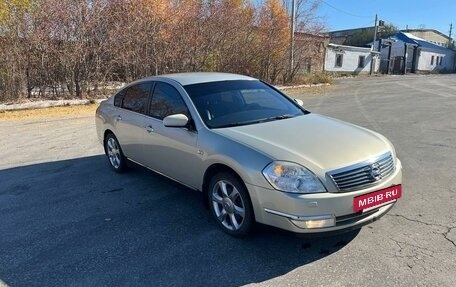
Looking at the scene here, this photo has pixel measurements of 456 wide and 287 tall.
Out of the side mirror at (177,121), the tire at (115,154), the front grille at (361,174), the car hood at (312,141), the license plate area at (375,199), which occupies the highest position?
the side mirror at (177,121)

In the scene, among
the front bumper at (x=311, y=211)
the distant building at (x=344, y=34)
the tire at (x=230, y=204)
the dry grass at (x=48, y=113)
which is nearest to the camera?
the front bumper at (x=311, y=211)

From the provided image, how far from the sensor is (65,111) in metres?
12.1

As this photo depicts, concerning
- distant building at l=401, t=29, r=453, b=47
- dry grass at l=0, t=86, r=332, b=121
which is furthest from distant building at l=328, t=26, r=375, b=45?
dry grass at l=0, t=86, r=332, b=121

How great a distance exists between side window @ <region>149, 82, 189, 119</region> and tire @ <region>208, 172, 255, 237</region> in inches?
36.6

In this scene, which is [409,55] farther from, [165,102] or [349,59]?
[165,102]

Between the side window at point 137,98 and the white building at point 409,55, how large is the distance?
45.8 m

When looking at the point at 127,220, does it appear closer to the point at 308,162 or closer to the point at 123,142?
the point at 123,142

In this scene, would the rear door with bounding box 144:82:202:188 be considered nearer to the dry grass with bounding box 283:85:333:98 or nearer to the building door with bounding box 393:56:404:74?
the dry grass with bounding box 283:85:333:98

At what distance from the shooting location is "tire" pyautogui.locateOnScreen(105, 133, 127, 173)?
18.0 ft

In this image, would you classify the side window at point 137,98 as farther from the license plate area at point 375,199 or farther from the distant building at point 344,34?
the distant building at point 344,34

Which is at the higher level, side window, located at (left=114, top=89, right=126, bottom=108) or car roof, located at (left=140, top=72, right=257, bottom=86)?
car roof, located at (left=140, top=72, right=257, bottom=86)

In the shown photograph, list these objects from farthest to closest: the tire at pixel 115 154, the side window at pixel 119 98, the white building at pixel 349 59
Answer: the white building at pixel 349 59 < the side window at pixel 119 98 < the tire at pixel 115 154

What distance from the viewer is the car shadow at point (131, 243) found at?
2.99 metres

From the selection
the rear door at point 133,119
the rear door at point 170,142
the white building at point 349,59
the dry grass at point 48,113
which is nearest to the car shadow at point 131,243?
the rear door at point 170,142
